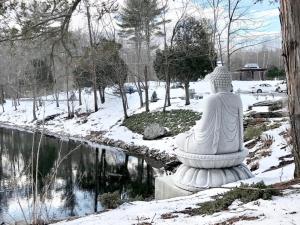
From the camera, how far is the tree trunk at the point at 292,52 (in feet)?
12.0

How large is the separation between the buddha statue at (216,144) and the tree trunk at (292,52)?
2.33 metres

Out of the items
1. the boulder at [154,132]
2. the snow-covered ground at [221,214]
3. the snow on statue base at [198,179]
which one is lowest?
the boulder at [154,132]

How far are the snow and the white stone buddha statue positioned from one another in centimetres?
75

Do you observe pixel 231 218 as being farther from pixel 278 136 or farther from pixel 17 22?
pixel 278 136

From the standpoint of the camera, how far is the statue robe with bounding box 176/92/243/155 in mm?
6289

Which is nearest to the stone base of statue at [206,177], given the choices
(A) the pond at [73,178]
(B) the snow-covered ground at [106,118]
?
(A) the pond at [73,178]

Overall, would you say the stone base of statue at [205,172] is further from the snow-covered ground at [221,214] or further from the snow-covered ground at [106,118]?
the snow-covered ground at [106,118]

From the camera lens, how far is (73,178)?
43.0 ft

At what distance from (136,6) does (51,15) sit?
14.8m

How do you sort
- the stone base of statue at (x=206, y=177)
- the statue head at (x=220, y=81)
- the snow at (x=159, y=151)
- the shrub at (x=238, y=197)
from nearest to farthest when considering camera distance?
the snow at (x=159, y=151) < the shrub at (x=238, y=197) < the stone base of statue at (x=206, y=177) < the statue head at (x=220, y=81)

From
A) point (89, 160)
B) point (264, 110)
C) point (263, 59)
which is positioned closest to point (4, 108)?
point (89, 160)

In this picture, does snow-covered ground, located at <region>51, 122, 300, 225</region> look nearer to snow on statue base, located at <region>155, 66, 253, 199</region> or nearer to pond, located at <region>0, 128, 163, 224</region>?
snow on statue base, located at <region>155, 66, 253, 199</region>

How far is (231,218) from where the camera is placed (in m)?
3.16

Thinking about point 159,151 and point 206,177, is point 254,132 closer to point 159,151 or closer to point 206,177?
point 159,151
